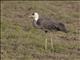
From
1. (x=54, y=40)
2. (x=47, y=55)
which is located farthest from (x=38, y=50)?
(x=54, y=40)

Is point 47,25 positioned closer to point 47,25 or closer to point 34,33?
point 47,25

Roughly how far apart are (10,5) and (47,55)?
649cm

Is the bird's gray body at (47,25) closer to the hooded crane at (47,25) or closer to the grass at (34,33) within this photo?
the hooded crane at (47,25)

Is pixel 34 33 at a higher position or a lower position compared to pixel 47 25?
lower

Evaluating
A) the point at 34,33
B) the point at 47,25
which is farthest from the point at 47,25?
the point at 34,33

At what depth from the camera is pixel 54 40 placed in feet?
39.9

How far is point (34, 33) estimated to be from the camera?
12.7 meters

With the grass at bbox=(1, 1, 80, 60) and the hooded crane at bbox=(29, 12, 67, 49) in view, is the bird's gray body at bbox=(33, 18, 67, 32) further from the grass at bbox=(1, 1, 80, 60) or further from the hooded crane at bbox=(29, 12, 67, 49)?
the grass at bbox=(1, 1, 80, 60)

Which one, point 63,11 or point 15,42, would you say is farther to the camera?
point 63,11

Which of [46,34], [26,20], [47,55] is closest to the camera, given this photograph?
[47,55]

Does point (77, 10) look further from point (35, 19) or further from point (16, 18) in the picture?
point (35, 19)

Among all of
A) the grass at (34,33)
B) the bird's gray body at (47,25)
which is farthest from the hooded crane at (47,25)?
the grass at (34,33)

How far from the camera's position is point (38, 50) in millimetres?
11031

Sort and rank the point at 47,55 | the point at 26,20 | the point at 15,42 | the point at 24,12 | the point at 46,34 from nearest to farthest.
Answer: the point at 47,55, the point at 15,42, the point at 46,34, the point at 26,20, the point at 24,12
